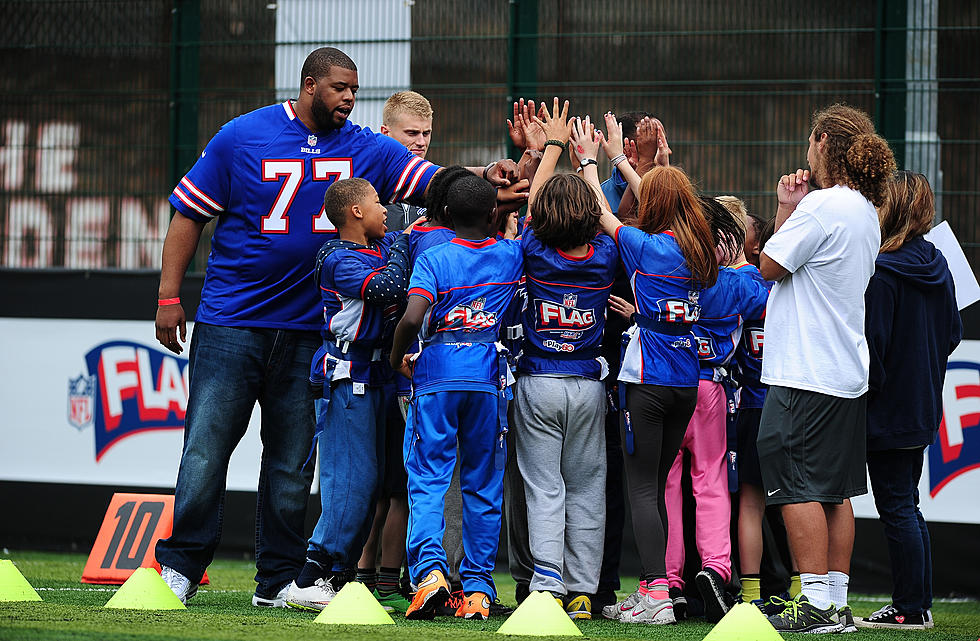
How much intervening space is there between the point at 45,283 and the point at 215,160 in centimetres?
394

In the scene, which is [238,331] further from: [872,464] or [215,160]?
[872,464]

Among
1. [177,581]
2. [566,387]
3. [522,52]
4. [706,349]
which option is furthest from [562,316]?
[522,52]

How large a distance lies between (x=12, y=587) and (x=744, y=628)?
3001mm

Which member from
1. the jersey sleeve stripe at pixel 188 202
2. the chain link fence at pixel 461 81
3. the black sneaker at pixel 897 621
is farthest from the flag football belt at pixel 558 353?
the chain link fence at pixel 461 81

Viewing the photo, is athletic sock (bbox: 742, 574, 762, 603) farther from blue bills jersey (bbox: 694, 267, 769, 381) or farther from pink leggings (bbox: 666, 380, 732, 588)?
blue bills jersey (bbox: 694, 267, 769, 381)

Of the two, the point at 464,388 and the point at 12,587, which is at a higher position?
the point at 464,388

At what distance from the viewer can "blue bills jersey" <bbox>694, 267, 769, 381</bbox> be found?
511 cm

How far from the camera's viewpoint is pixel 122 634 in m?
3.79

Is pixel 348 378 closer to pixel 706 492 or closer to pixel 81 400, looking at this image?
pixel 706 492

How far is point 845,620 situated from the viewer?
4621 mm

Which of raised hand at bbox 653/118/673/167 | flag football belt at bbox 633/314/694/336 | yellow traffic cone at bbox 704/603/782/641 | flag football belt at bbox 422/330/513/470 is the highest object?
raised hand at bbox 653/118/673/167

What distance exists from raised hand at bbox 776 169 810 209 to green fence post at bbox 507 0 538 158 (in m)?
2.95

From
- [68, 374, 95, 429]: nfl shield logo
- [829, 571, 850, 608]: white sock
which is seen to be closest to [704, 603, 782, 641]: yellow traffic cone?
[829, 571, 850, 608]: white sock

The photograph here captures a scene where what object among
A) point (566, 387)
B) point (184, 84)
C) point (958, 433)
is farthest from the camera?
point (184, 84)
